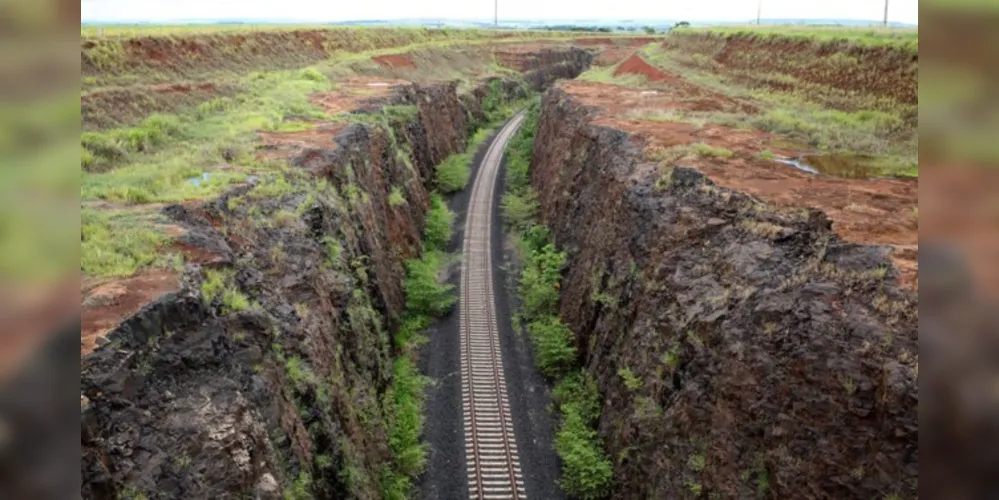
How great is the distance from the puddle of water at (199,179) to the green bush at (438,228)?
51.6 ft

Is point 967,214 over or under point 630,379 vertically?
over

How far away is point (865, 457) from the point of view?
35.8 ft

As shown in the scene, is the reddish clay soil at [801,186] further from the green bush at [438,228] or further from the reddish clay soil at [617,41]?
the reddish clay soil at [617,41]

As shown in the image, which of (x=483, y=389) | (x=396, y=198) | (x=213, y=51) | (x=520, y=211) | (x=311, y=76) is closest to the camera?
(x=483, y=389)

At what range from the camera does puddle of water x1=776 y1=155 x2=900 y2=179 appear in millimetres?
20500

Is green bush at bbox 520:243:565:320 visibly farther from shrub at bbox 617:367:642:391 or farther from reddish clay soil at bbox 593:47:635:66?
reddish clay soil at bbox 593:47:635:66

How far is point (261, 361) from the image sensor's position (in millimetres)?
13062

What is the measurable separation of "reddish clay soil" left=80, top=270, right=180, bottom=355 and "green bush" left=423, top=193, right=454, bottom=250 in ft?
74.0

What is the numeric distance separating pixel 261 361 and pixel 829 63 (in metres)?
32.6

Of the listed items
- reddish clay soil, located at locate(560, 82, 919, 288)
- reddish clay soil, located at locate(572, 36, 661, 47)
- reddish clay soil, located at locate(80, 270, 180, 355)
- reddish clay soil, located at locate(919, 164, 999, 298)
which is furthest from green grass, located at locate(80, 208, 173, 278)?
reddish clay soil, located at locate(572, 36, 661, 47)

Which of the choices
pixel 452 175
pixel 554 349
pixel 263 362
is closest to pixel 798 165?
pixel 554 349

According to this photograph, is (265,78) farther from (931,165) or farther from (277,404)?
(931,165)

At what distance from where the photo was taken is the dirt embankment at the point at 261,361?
10.0 meters

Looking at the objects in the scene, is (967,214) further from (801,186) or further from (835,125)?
(835,125)
